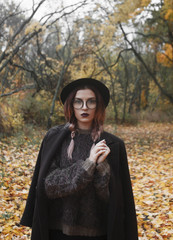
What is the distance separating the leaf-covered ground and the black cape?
A: 6.23 ft

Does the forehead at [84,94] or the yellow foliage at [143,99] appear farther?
the yellow foliage at [143,99]

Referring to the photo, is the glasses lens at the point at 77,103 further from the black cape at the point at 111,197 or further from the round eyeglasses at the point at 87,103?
the black cape at the point at 111,197

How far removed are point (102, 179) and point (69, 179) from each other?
0.67ft

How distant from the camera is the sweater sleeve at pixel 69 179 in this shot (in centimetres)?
142

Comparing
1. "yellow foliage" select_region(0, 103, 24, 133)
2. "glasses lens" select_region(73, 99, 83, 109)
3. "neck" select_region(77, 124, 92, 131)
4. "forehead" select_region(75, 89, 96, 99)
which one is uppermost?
"forehead" select_region(75, 89, 96, 99)

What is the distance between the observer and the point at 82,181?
4.64ft

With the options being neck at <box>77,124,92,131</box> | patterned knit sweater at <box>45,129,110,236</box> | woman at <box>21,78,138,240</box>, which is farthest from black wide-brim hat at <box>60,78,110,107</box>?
patterned knit sweater at <box>45,129,110,236</box>

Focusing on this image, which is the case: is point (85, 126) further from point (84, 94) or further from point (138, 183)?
point (138, 183)

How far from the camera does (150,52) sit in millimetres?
19469

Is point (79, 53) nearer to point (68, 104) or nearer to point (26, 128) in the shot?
point (26, 128)

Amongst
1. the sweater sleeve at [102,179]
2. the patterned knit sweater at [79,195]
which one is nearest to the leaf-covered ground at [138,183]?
the patterned knit sweater at [79,195]

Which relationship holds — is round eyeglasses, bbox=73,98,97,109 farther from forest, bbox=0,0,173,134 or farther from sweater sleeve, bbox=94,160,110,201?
forest, bbox=0,0,173,134

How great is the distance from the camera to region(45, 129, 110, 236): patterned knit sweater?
144 cm

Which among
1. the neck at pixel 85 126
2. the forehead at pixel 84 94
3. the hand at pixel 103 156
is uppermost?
the forehead at pixel 84 94
